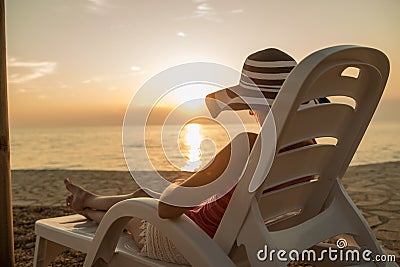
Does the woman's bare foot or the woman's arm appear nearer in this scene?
the woman's arm

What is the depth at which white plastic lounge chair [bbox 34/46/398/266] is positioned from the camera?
4.42 feet

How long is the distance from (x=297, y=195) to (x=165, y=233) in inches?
18.8

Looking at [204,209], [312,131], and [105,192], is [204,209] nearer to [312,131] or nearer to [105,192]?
[312,131]

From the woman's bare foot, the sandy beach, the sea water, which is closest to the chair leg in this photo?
the woman's bare foot

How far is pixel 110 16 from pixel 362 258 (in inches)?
265

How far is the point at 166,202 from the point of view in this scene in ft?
4.75

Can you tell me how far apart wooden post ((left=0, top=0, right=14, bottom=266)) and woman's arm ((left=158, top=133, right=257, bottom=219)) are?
141 centimetres

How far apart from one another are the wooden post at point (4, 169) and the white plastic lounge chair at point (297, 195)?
2.72ft

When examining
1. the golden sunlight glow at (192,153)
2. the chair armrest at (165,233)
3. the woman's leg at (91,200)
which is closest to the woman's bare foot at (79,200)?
the woman's leg at (91,200)

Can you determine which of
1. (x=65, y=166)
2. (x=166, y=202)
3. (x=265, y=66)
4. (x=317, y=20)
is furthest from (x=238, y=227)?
(x=65, y=166)

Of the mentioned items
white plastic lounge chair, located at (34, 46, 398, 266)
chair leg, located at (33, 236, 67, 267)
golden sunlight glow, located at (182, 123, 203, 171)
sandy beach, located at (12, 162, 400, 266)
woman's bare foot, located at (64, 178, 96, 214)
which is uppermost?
white plastic lounge chair, located at (34, 46, 398, 266)

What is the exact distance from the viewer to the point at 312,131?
1.53 meters

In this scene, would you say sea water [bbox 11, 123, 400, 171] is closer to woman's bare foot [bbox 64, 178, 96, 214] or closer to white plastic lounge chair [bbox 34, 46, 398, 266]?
woman's bare foot [bbox 64, 178, 96, 214]

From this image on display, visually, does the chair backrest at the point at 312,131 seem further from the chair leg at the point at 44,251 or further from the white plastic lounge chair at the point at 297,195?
the chair leg at the point at 44,251
